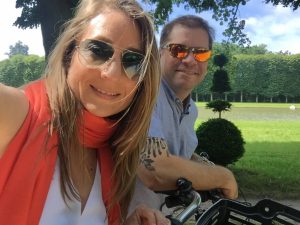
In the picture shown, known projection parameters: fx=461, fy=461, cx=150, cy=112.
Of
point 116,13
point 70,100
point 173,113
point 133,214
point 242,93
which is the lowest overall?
point 242,93

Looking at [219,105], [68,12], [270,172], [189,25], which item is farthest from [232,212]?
[219,105]

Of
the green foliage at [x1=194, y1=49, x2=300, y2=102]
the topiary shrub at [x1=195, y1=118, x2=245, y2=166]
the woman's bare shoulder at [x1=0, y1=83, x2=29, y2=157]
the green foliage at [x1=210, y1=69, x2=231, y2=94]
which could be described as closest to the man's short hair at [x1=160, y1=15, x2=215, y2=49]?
the woman's bare shoulder at [x1=0, y1=83, x2=29, y2=157]

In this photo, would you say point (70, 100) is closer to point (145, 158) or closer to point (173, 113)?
point (145, 158)

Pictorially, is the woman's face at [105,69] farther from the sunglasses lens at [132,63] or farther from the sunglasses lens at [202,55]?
the sunglasses lens at [202,55]

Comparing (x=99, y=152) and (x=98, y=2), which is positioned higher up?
(x=98, y=2)

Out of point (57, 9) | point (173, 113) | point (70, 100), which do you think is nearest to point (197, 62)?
point (173, 113)

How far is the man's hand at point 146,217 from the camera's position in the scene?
1.79 meters

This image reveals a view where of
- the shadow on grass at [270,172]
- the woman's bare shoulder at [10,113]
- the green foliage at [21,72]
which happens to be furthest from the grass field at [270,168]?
the woman's bare shoulder at [10,113]

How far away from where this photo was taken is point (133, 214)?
1.86 metres

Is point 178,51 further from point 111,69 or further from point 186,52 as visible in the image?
point 111,69

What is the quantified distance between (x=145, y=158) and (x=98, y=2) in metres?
0.71

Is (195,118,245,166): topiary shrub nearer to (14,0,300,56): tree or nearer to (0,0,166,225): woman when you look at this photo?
(14,0,300,56): tree

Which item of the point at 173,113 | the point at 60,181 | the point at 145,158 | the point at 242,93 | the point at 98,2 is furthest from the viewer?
the point at 242,93

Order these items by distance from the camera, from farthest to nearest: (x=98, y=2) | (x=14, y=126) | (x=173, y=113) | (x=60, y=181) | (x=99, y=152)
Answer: (x=173, y=113) → (x=99, y=152) → (x=98, y=2) → (x=60, y=181) → (x=14, y=126)
